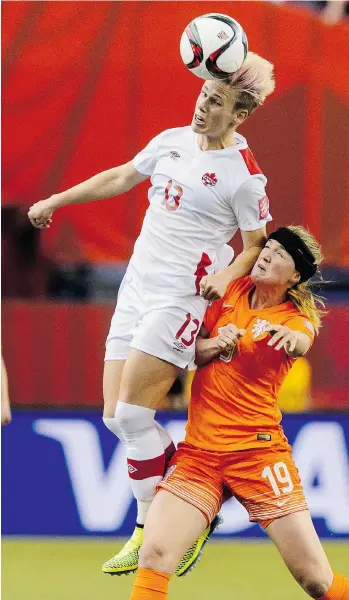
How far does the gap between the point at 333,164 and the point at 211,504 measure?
471cm

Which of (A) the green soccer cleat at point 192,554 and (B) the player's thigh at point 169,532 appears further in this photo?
(A) the green soccer cleat at point 192,554

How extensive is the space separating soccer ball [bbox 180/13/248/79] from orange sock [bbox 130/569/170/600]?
2.00 m

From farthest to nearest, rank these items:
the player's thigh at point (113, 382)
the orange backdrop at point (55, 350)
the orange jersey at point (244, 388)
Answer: the orange backdrop at point (55, 350) < the player's thigh at point (113, 382) < the orange jersey at point (244, 388)

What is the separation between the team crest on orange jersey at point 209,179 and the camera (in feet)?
17.2

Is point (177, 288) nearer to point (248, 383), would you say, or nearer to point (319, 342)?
point (248, 383)

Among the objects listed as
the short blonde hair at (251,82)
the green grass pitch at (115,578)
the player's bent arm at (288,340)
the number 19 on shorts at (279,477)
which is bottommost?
the green grass pitch at (115,578)

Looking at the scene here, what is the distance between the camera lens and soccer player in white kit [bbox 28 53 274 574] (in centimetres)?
522

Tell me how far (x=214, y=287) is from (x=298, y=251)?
371mm

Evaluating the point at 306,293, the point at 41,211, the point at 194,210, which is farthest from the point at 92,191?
the point at 306,293

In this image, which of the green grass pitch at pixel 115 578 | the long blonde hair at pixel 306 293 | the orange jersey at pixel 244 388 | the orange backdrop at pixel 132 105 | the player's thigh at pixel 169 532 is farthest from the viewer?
the orange backdrop at pixel 132 105

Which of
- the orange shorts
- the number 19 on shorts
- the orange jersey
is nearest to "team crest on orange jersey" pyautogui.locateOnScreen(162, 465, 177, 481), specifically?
the orange shorts

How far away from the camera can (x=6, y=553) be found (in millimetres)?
7883

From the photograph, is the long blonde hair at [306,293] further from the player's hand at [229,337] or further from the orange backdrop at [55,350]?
the orange backdrop at [55,350]

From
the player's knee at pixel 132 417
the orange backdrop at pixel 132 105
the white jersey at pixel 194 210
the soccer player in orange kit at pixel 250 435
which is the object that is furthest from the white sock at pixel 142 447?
the orange backdrop at pixel 132 105
